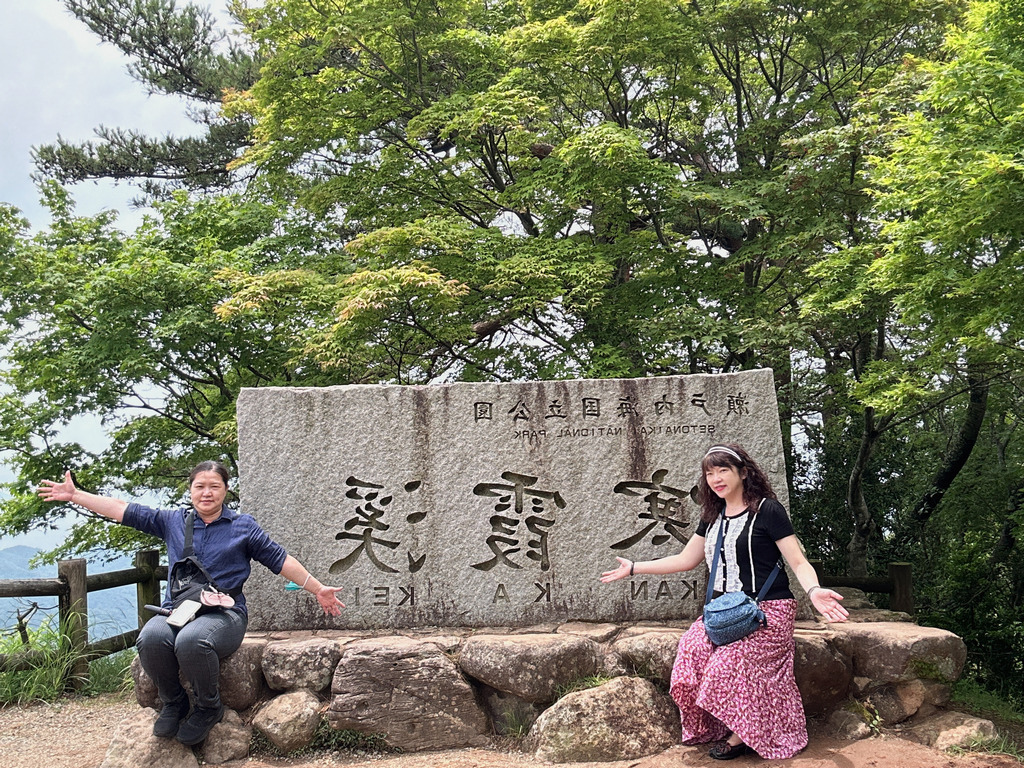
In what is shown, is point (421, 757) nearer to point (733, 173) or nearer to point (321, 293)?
point (321, 293)

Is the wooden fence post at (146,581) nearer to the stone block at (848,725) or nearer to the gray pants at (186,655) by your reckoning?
the gray pants at (186,655)

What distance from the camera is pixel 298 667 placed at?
4.29 meters

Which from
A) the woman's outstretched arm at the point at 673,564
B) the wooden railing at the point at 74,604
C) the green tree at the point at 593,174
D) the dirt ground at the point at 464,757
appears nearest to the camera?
the dirt ground at the point at 464,757

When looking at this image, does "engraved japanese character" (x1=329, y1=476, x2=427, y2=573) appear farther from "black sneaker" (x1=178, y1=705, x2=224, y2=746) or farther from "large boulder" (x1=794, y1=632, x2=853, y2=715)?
"large boulder" (x1=794, y1=632, x2=853, y2=715)

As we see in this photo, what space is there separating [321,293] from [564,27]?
3466 mm

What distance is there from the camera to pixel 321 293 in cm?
734

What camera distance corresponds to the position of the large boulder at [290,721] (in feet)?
13.5

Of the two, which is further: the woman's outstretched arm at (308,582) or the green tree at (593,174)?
the green tree at (593,174)

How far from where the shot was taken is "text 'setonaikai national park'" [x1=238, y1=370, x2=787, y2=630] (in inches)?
188

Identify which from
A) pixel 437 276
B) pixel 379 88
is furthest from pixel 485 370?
pixel 379 88

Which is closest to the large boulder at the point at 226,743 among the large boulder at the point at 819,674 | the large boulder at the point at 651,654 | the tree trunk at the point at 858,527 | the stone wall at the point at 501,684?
the stone wall at the point at 501,684

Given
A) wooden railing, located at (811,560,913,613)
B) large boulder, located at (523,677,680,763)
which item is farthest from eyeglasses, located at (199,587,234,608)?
wooden railing, located at (811,560,913,613)

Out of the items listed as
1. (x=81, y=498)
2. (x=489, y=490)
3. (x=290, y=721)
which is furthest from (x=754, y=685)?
(x=81, y=498)

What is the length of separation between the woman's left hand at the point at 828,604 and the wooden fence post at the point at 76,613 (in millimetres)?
5296
